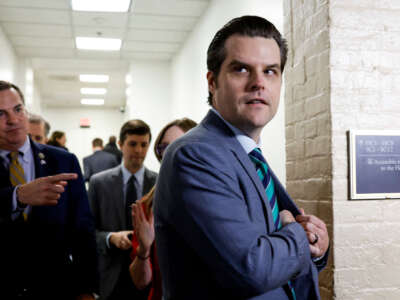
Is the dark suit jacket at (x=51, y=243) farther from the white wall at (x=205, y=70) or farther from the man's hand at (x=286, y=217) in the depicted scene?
the white wall at (x=205, y=70)

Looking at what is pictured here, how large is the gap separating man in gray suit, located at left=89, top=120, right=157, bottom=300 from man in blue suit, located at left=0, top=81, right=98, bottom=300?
1.55ft

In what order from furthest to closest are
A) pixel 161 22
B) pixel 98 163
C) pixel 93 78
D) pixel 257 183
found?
1. pixel 93 78
2. pixel 98 163
3. pixel 161 22
4. pixel 257 183

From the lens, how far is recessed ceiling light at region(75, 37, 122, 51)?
245 inches

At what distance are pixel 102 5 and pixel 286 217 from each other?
14.6ft

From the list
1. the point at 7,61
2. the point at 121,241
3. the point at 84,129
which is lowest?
the point at 121,241

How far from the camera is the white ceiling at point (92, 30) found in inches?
195

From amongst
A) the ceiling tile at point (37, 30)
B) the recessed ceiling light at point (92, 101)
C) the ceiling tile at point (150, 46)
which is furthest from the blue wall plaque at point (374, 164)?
the recessed ceiling light at point (92, 101)

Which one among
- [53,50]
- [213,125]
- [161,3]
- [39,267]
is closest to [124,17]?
[161,3]

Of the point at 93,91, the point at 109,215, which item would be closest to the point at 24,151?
the point at 109,215

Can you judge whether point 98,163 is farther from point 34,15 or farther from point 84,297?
point 84,297

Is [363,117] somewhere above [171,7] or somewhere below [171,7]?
below

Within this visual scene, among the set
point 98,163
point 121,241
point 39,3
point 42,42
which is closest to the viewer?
point 121,241

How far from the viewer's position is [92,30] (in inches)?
227

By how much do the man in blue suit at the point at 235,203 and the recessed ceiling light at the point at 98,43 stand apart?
5.45 metres
